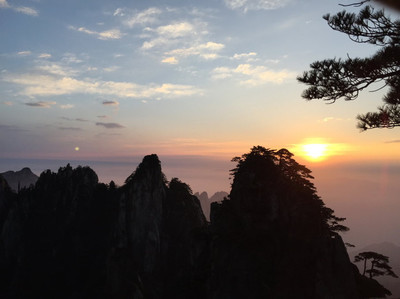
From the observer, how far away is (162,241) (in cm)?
6309

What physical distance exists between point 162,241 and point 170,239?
1729 mm

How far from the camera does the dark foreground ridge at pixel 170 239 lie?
30172 mm

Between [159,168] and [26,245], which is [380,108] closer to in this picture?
[159,168]

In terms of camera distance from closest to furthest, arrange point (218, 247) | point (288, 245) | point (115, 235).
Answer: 1. point (288, 245)
2. point (218, 247)
3. point (115, 235)

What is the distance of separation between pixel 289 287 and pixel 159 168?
4018 centimetres

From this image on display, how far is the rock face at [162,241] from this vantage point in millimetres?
30094

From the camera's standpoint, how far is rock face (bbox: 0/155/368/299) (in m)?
30.1

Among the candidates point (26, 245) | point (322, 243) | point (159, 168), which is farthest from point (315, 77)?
point (26, 245)

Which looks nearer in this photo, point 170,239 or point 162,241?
point 162,241

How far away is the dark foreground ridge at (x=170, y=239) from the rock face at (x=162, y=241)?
0.12 metres

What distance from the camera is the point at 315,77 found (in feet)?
55.1

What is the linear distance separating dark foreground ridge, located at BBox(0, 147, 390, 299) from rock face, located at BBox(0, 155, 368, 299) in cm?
12

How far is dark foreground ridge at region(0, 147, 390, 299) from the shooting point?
99.0 feet

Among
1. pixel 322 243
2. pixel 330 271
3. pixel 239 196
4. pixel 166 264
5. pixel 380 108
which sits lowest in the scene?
pixel 166 264
